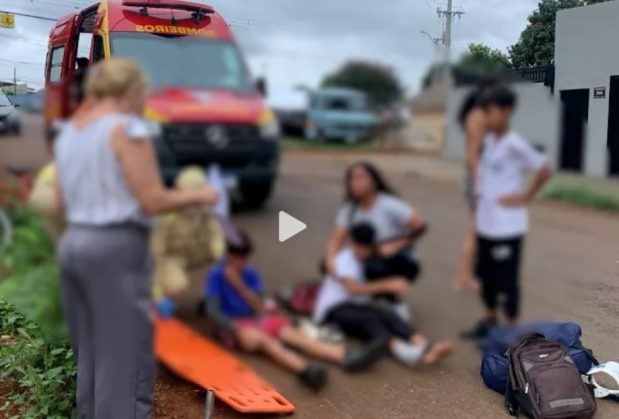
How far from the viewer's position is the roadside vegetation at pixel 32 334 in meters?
2.09

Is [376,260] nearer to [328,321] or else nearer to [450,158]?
[328,321]

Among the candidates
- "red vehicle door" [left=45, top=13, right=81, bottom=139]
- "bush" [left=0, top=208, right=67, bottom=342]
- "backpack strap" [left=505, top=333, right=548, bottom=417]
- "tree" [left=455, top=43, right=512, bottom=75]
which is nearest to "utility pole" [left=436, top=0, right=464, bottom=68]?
"tree" [left=455, top=43, right=512, bottom=75]

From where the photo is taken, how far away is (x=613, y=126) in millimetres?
2598

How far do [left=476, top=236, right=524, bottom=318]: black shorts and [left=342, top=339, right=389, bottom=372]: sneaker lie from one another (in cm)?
28

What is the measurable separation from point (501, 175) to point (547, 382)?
3.29 meters

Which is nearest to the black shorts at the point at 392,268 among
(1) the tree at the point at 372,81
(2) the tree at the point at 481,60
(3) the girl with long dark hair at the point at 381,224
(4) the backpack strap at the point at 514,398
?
(3) the girl with long dark hair at the point at 381,224

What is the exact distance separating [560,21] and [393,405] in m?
2.83

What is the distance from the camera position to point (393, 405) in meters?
4.84

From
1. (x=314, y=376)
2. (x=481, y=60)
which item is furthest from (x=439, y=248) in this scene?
(x=481, y=60)

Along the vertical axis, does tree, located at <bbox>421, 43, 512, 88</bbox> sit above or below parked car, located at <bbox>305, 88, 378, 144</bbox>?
above

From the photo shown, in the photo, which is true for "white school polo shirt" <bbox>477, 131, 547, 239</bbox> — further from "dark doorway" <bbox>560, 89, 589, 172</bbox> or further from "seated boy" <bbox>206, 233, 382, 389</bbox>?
"seated boy" <bbox>206, 233, 382, 389</bbox>

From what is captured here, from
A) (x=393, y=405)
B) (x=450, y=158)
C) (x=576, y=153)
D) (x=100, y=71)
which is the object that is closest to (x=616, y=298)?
(x=576, y=153)

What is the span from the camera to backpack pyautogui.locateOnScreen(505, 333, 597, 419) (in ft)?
15.4

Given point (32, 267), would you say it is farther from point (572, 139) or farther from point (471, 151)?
point (572, 139)
